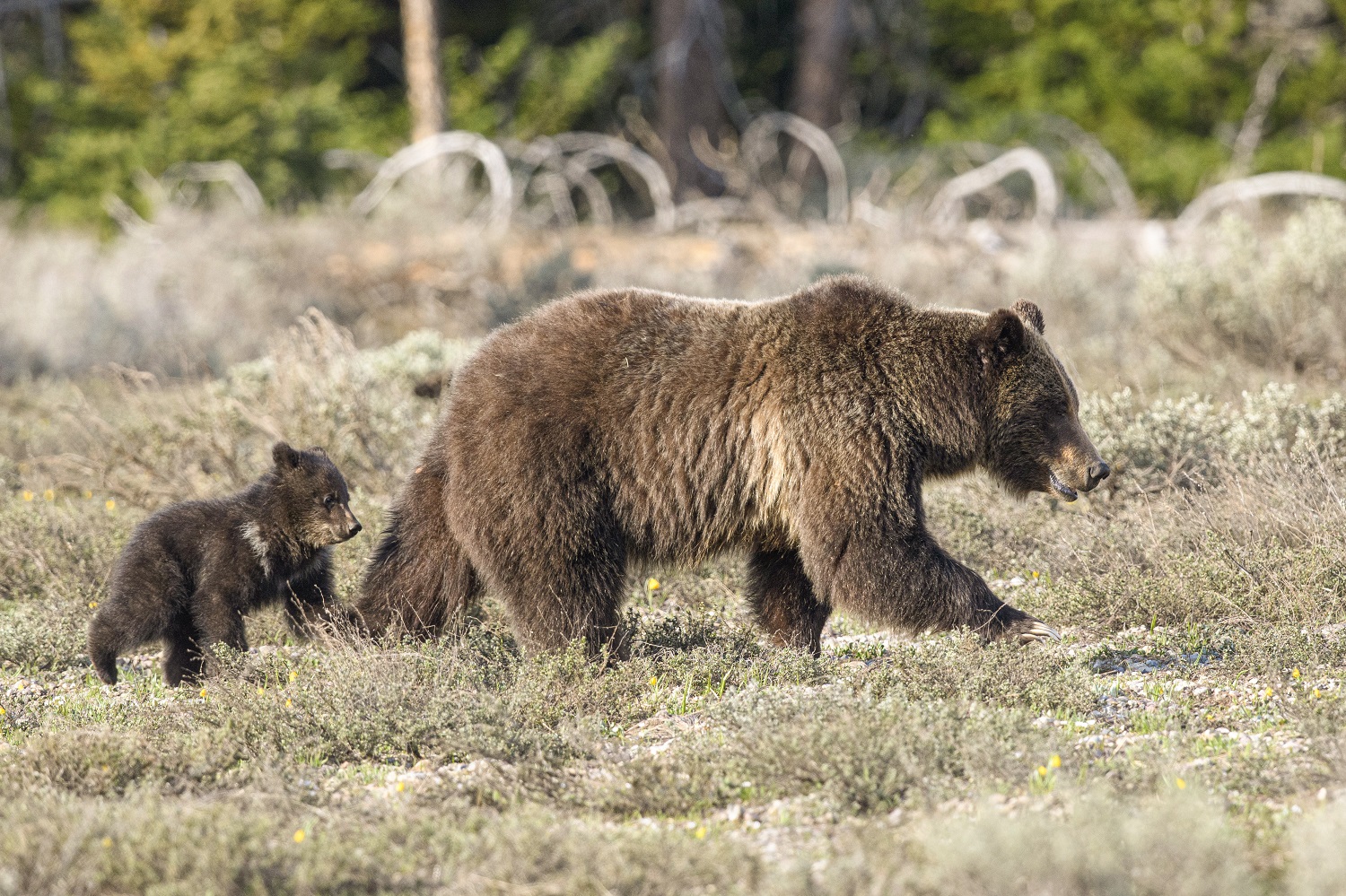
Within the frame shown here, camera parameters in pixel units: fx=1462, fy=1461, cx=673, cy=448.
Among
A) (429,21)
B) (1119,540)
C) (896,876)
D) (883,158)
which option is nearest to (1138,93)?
(883,158)

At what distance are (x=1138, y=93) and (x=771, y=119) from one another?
7.24m

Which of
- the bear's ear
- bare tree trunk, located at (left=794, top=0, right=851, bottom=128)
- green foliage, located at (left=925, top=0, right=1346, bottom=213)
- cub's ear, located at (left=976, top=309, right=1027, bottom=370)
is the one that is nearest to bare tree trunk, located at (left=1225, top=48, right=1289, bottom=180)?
green foliage, located at (left=925, top=0, right=1346, bottom=213)

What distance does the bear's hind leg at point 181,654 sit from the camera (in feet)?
22.6

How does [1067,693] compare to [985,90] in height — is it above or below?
below

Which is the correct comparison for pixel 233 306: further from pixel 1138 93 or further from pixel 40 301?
pixel 1138 93

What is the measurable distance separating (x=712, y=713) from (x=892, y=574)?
995 mm

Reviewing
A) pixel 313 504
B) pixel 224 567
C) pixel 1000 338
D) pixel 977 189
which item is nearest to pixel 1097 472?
pixel 1000 338

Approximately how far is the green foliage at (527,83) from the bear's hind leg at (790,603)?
69.5ft

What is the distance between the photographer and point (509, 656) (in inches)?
254

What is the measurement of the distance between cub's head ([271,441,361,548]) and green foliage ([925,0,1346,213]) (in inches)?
833

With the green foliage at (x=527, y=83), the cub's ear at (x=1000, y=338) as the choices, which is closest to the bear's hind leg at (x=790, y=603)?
the cub's ear at (x=1000, y=338)

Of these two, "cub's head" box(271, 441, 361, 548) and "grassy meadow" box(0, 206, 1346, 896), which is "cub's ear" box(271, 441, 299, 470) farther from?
"grassy meadow" box(0, 206, 1346, 896)

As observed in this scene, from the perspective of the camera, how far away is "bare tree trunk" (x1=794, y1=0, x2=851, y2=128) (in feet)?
85.2

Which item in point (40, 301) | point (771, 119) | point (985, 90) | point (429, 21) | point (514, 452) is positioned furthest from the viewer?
point (985, 90)
